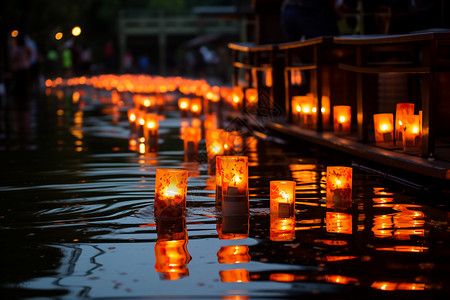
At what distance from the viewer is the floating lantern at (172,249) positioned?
16.8ft

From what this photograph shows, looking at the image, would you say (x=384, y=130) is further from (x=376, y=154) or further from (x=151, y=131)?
(x=151, y=131)

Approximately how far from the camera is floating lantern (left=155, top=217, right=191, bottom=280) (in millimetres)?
5129

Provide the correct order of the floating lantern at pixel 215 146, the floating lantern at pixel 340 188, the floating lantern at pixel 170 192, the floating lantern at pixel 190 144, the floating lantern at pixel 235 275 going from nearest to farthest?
the floating lantern at pixel 235 275 → the floating lantern at pixel 170 192 → the floating lantern at pixel 340 188 → the floating lantern at pixel 215 146 → the floating lantern at pixel 190 144

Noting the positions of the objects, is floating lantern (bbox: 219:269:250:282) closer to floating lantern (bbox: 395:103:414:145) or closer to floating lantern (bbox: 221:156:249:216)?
floating lantern (bbox: 221:156:249:216)

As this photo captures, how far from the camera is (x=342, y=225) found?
6504 millimetres

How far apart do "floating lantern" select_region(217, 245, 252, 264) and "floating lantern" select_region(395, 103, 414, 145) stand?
4.03 metres

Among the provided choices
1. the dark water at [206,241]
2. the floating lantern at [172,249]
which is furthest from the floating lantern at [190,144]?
the floating lantern at [172,249]

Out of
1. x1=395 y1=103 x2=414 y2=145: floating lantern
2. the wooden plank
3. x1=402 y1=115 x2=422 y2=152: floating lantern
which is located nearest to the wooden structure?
the wooden plank

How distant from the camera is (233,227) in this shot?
6441mm

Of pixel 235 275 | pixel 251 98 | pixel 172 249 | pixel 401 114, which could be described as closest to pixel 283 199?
pixel 172 249

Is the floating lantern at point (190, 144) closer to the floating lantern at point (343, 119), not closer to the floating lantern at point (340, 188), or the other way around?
the floating lantern at point (343, 119)

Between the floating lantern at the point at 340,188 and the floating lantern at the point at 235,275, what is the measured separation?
7.41 ft

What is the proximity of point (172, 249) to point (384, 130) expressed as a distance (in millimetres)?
4950

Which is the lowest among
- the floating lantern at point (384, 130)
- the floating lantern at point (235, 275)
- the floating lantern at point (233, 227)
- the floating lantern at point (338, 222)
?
the floating lantern at point (338, 222)
